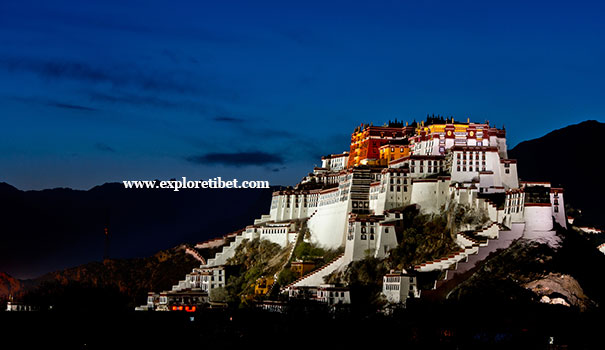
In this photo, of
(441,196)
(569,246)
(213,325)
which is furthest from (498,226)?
(213,325)

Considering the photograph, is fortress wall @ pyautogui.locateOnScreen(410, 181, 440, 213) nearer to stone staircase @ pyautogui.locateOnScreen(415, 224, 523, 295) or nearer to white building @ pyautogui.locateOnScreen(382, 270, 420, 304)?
stone staircase @ pyautogui.locateOnScreen(415, 224, 523, 295)

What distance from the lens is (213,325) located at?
9744cm

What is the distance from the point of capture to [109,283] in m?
162

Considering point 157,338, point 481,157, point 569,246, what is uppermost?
point 481,157

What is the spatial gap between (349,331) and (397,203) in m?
24.4

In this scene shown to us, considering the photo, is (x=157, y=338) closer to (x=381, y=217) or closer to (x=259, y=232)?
(x=381, y=217)

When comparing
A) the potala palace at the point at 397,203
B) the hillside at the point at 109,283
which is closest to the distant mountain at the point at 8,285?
the hillside at the point at 109,283

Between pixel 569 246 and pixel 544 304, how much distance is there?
10933 millimetres

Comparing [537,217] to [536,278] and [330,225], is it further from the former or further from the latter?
[330,225]

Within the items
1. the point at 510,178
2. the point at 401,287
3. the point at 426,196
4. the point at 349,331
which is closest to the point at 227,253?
the point at 426,196

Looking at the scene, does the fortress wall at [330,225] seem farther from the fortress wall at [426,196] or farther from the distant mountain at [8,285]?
the distant mountain at [8,285]

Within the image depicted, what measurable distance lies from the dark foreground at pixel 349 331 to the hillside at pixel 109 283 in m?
29.9

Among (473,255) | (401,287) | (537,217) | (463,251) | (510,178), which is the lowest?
(401,287)

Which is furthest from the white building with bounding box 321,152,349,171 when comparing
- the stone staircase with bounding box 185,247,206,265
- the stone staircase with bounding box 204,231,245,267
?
the stone staircase with bounding box 185,247,206,265
